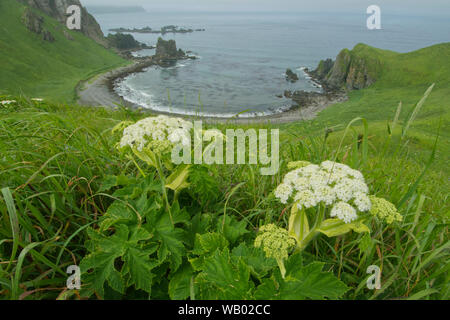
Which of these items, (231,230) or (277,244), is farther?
(231,230)

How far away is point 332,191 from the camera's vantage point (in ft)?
7.18

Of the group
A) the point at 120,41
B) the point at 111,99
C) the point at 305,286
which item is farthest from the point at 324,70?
the point at 120,41

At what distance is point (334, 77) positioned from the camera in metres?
97.1

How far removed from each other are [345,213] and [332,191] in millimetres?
217

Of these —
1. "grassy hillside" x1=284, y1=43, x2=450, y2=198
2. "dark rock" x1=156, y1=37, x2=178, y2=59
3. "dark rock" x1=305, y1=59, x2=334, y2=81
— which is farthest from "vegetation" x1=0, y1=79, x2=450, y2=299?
"dark rock" x1=156, y1=37, x2=178, y2=59

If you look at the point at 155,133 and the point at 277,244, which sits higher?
the point at 155,133

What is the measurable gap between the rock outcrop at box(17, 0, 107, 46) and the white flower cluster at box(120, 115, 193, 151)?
577 ft

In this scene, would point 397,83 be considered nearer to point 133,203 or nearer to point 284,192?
point 284,192

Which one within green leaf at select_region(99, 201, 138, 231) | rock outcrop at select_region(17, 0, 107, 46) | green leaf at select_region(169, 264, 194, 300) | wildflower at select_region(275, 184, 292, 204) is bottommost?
green leaf at select_region(169, 264, 194, 300)

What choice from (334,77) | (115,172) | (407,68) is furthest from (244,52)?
(115,172)

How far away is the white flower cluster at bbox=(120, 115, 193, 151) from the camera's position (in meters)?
2.80

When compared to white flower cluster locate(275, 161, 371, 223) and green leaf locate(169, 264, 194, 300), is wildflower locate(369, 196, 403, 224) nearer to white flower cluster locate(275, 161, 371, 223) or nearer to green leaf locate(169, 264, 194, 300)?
white flower cluster locate(275, 161, 371, 223)

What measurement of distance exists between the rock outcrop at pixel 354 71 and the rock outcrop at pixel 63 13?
133 m
